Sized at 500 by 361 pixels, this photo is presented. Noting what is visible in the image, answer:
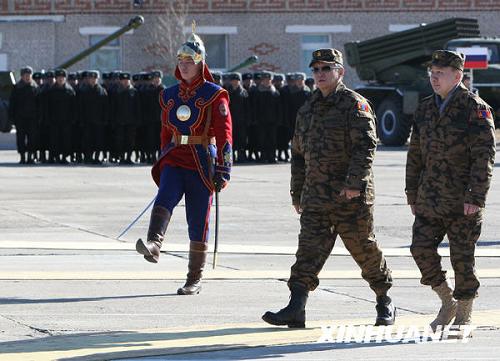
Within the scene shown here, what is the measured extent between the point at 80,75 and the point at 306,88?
4.41 metres

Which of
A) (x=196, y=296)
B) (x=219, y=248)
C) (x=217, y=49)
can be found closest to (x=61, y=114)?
(x=219, y=248)

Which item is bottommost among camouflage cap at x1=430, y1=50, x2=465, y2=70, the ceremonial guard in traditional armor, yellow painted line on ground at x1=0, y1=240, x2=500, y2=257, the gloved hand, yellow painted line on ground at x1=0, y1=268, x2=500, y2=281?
yellow painted line on ground at x1=0, y1=240, x2=500, y2=257

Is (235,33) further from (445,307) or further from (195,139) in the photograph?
(445,307)

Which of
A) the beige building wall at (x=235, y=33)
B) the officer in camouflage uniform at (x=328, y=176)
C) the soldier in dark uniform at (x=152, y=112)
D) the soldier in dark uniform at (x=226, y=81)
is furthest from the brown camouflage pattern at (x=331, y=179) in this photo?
the beige building wall at (x=235, y=33)

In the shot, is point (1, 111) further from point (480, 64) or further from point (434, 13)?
point (434, 13)

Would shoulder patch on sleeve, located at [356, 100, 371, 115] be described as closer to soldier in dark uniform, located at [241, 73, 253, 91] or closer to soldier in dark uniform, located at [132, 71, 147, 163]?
soldier in dark uniform, located at [132, 71, 147, 163]

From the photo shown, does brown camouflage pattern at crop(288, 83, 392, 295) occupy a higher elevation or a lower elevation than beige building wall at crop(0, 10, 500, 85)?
lower

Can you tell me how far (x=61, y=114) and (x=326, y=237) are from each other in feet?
58.4

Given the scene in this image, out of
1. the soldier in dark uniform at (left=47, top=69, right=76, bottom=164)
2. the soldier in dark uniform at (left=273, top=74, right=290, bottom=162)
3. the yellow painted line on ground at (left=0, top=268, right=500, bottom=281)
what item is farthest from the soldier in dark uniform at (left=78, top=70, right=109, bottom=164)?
the yellow painted line on ground at (left=0, top=268, right=500, bottom=281)

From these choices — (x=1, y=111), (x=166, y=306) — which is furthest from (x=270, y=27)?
(x=166, y=306)

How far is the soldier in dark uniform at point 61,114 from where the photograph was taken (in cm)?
2600

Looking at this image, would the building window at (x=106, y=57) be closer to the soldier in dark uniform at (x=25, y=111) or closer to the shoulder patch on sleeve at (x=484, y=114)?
the soldier in dark uniform at (x=25, y=111)

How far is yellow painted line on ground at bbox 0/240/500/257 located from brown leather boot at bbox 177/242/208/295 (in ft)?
8.33

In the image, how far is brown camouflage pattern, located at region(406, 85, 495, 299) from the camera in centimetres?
851
